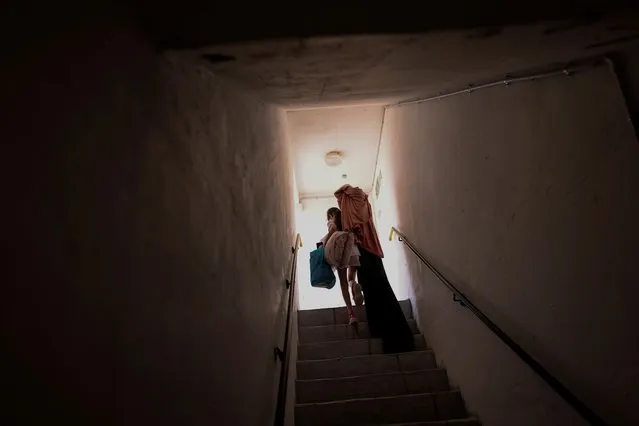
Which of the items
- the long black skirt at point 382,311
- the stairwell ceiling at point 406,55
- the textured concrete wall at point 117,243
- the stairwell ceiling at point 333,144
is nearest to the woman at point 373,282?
the long black skirt at point 382,311

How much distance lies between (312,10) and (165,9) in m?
0.40

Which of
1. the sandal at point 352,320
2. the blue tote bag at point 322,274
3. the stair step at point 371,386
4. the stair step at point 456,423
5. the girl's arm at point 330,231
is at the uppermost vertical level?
the girl's arm at point 330,231

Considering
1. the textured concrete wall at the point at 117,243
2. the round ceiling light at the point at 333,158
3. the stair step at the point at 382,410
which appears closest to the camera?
the textured concrete wall at the point at 117,243

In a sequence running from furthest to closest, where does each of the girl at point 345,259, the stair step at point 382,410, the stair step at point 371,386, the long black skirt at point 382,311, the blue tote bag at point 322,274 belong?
the blue tote bag at point 322,274
the girl at point 345,259
the long black skirt at point 382,311
the stair step at point 371,386
the stair step at point 382,410

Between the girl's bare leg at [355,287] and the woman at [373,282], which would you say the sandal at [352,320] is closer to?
the woman at [373,282]

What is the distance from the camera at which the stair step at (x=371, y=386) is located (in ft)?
9.57

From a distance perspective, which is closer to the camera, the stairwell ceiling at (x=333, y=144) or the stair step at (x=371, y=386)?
the stair step at (x=371, y=386)

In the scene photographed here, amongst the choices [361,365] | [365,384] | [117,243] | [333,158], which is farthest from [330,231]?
[117,243]

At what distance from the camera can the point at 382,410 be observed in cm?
265

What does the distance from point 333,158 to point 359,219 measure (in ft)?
5.58

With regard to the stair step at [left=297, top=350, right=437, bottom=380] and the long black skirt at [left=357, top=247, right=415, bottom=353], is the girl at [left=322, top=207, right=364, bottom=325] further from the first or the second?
the stair step at [left=297, top=350, right=437, bottom=380]

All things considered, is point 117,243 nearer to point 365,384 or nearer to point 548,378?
point 548,378

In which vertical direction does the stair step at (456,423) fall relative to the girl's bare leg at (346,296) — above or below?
below

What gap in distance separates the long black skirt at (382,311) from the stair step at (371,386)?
45 cm
